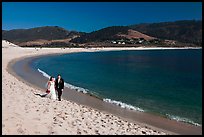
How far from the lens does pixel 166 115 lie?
54.8 ft

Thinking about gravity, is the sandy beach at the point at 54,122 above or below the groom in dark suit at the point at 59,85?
below

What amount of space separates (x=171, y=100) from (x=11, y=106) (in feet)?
42.9

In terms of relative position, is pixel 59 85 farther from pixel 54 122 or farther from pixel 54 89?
pixel 54 122

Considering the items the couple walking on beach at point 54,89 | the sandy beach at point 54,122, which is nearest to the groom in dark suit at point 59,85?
the couple walking on beach at point 54,89

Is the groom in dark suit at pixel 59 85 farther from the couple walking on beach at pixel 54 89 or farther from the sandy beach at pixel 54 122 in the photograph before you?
the sandy beach at pixel 54 122

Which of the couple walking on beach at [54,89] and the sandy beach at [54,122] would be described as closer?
the sandy beach at [54,122]

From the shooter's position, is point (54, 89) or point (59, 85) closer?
point (54, 89)

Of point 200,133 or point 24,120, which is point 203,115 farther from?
point 24,120

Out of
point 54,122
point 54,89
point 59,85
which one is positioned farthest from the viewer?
point 59,85

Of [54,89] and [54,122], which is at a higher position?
[54,89]

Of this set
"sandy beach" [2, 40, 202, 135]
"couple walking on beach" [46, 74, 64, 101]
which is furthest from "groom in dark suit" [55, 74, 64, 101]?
"sandy beach" [2, 40, 202, 135]

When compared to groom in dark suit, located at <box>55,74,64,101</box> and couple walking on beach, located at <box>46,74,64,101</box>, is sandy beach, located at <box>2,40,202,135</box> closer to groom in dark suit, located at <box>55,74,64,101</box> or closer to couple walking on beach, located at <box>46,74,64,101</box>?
couple walking on beach, located at <box>46,74,64,101</box>

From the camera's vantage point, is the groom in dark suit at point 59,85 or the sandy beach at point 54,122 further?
the groom in dark suit at point 59,85

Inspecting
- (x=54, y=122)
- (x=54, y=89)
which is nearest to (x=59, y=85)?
(x=54, y=89)
